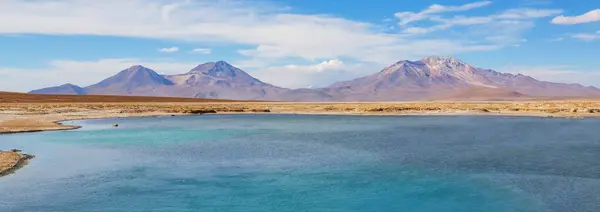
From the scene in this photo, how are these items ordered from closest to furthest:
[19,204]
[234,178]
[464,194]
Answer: [19,204], [464,194], [234,178]

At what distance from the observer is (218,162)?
31.4 m

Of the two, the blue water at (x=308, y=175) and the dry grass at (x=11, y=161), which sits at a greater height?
the dry grass at (x=11, y=161)

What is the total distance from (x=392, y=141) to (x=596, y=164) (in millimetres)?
16892

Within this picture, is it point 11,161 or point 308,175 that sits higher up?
point 11,161

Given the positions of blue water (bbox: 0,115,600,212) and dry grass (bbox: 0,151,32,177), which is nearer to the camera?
blue water (bbox: 0,115,600,212)

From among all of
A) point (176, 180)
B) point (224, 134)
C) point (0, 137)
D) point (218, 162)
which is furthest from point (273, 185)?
point (0, 137)

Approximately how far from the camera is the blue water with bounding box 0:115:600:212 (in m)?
20.5

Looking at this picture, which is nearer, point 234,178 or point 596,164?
point 234,178

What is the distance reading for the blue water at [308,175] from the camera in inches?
809

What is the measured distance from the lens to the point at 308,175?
26.6m

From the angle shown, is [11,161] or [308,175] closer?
[308,175]

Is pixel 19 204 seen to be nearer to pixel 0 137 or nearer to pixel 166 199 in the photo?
pixel 166 199

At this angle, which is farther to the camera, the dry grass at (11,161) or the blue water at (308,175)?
the dry grass at (11,161)

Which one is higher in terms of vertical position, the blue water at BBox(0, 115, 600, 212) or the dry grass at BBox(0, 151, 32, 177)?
the dry grass at BBox(0, 151, 32, 177)
